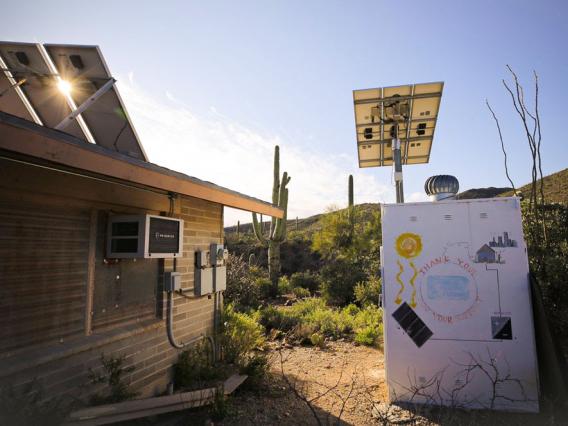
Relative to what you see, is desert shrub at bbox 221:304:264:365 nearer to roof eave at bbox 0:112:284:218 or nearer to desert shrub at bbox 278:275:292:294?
roof eave at bbox 0:112:284:218

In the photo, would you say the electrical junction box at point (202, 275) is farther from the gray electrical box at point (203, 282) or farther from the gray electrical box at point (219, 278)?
the gray electrical box at point (219, 278)

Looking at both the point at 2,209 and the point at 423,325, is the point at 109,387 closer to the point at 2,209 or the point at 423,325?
the point at 2,209

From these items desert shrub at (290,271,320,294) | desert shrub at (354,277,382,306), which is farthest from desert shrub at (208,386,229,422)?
desert shrub at (290,271,320,294)

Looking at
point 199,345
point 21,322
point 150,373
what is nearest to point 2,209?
point 21,322

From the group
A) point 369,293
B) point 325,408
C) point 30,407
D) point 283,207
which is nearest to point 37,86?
point 30,407

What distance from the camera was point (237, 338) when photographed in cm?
608

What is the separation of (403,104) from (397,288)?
3.76 metres

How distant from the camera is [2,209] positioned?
291cm

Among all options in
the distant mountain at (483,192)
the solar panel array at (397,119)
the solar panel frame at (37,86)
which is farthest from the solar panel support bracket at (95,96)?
the distant mountain at (483,192)

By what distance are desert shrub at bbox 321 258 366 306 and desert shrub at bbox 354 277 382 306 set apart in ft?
2.87

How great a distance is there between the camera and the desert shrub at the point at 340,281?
1311cm

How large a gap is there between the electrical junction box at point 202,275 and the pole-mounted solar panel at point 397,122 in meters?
3.54

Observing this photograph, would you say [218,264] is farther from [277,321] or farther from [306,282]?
[306,282]

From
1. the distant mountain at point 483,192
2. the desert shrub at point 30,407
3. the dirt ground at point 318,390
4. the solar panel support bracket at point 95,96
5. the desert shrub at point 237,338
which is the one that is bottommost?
the dirt ground at point 318,390
